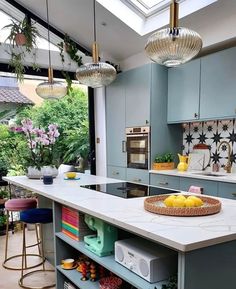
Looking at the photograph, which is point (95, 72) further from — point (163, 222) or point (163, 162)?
point (163, 162)

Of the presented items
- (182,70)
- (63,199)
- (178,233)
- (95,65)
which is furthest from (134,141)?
(178,233)

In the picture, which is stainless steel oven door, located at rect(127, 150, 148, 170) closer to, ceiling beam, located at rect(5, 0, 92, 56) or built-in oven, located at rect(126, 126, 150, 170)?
built-in oven, located at rect(126, 126, 150, 170)

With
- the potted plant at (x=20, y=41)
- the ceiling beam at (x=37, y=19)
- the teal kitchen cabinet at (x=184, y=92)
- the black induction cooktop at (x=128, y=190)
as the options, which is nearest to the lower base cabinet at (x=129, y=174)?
the teal kitchen cabinet at (x=184, y=92)

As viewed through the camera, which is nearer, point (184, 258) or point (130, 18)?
point (184, 258)

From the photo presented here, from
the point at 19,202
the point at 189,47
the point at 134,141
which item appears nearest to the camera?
the point at 189,47

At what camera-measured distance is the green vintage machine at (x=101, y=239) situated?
5.64 ft

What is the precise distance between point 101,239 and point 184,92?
243cm

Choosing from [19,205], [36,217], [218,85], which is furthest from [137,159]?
[36,217]

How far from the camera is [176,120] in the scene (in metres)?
3.76

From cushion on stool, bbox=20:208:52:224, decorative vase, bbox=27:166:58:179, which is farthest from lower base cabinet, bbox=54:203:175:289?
decorative vase, bbox=27:166:58:179

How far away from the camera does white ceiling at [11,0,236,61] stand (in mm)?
3084

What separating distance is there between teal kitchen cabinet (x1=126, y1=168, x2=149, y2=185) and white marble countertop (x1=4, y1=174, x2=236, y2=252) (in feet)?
6.39

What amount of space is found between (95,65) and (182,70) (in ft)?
5.13

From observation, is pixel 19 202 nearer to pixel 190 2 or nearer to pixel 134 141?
pixel 134 141
